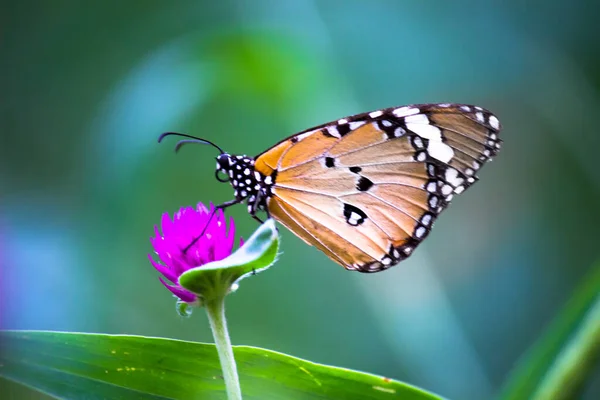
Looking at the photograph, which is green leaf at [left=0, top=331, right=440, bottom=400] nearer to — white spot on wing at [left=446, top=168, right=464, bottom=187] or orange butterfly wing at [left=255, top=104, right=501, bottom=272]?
orange butterfly wing at [left=255, top=104, right=501, bottom=272]

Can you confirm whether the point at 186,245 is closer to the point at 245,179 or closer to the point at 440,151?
the point at 245,179

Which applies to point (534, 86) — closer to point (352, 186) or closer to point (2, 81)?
point (352, 186)

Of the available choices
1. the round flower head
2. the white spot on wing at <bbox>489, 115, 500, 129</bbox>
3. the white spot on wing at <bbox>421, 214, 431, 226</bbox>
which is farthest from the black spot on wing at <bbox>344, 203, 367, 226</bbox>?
the round flower head

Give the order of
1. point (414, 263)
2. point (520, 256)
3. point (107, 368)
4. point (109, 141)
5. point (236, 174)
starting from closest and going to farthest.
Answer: point (107, 368) → point (236, 174) → point (109, 141) → point (414, 263) → point (520, 256)

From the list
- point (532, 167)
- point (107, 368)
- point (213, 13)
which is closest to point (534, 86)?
point (532, 167)

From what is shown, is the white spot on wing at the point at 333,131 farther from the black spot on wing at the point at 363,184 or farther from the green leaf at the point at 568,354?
the green leaf at the point at 568,354

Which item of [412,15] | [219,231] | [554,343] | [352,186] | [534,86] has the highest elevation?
[412,15]
